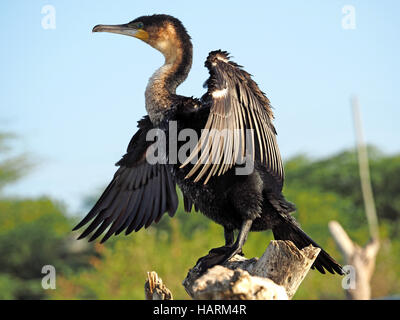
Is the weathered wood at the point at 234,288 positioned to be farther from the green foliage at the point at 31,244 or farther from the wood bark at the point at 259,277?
the green foliage at the point at 31,244

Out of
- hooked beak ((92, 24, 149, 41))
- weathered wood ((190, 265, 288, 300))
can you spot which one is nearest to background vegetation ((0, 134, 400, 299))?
hooked beak ((92, 24, 149, 41))

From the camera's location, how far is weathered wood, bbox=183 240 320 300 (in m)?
3.76

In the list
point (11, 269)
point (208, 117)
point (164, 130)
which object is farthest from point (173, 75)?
point (11, 269)

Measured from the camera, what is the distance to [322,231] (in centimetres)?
2327

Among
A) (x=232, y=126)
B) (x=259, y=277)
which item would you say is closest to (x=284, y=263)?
(x=259, y=277)

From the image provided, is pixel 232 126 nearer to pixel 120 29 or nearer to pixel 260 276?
pixel 260 276

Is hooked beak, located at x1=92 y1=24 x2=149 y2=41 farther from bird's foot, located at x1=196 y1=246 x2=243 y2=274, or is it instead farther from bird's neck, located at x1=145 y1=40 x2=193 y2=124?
bird's foot, located at x1=196 y1=246 x2=243 y2=274

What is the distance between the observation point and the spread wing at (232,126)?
14.1 feet

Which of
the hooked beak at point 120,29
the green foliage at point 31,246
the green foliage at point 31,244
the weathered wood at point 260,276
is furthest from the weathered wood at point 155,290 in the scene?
the green foliage at point 31,246

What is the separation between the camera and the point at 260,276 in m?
4.30

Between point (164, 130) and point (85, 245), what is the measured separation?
72.0 feet
